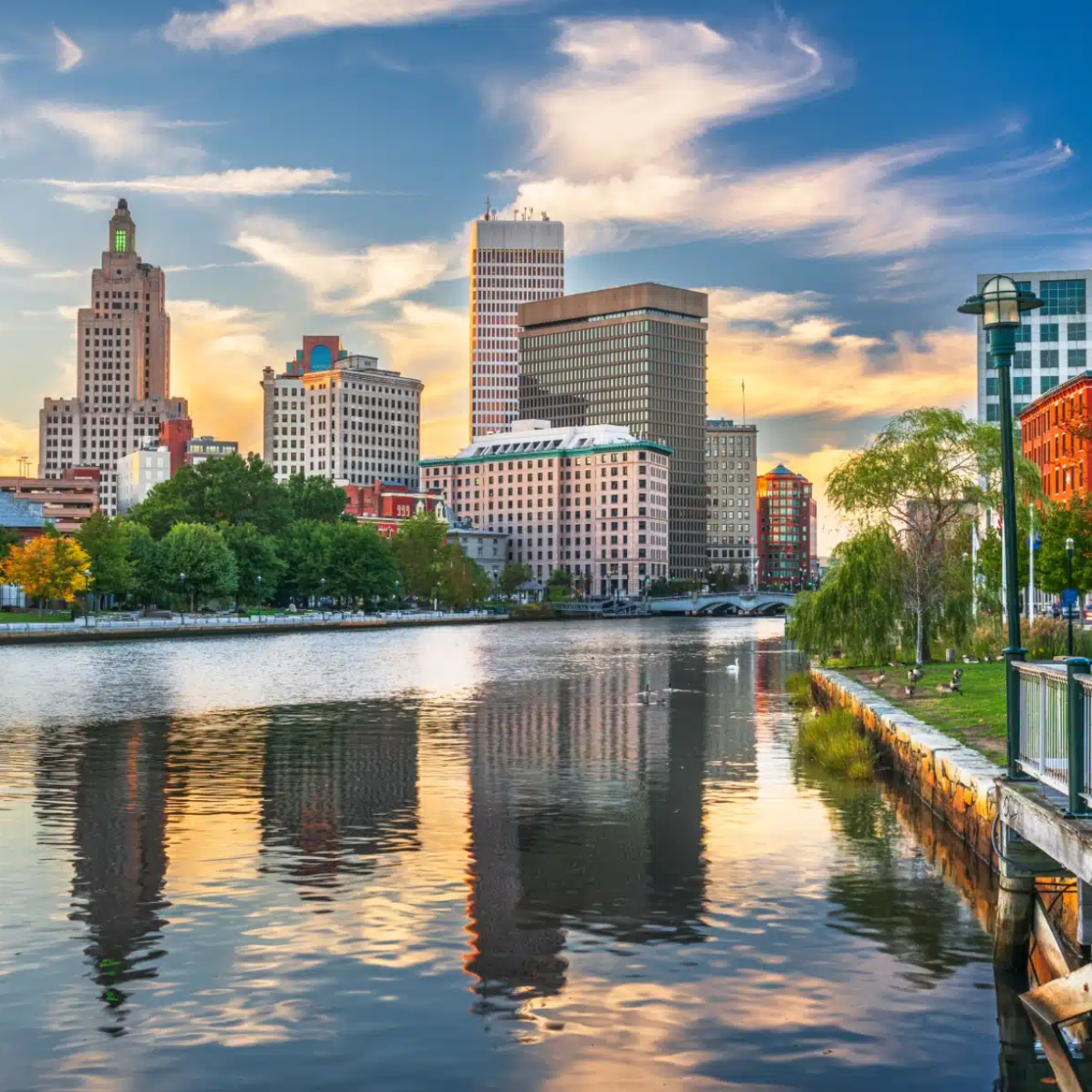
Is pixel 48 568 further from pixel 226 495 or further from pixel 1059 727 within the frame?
pixel 1059 727

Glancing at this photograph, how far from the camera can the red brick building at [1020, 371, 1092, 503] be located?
99.8m

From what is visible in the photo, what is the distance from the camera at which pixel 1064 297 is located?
498 feet

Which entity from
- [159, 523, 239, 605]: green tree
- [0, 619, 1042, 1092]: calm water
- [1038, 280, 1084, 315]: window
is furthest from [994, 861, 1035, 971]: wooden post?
[1038, 280, 1084, 315]: window

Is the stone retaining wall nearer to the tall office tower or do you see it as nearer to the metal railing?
the metal railing

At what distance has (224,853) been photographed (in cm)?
2302

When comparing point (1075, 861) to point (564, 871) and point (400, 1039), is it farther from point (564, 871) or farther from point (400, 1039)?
point (564, 871)

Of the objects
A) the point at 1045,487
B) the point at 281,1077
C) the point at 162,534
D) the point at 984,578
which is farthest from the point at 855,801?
the point at 162,534

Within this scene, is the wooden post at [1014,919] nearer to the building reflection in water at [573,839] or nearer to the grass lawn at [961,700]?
the building reflection in water at [573,839]

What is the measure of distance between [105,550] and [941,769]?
122553mm

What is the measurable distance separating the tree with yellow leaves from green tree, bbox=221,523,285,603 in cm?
2894

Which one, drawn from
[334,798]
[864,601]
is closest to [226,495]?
[864,601]

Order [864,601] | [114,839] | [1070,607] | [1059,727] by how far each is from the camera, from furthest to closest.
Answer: [864,601] < [1070,607] < [114,839] < [1059,727]

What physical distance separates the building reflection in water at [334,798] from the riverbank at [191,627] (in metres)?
64.9

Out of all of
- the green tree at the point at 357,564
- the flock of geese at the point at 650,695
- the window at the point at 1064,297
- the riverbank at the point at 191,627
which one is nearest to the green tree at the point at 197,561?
the riverbank at the point at 191,627
